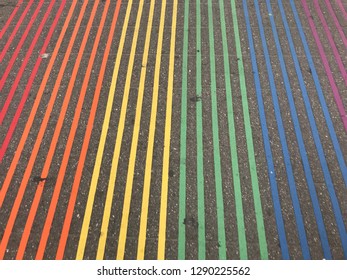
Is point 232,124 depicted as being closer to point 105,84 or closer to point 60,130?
point 105,84

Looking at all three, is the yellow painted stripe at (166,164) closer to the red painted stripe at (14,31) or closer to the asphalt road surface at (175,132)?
the asphalt road surface at (175,132)

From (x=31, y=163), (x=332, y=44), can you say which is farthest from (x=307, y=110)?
(x=31, y=163)

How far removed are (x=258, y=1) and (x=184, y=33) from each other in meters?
2.47

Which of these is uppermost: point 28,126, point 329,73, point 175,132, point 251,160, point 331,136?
point 329,73

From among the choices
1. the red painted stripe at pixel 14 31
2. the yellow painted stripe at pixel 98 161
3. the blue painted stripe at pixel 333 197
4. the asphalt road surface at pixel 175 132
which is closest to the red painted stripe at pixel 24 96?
the asphalt road surface at pixel 175 132

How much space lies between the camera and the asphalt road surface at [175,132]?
175 inches

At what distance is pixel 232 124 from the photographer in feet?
18.2

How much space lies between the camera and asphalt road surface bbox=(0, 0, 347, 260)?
14.6 ft

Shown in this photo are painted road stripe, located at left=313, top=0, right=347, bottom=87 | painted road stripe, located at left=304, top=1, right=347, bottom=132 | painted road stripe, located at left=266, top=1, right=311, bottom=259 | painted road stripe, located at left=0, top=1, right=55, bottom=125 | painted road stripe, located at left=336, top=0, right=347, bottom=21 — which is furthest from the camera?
painted road stripe, located at left=336, top=0, right=347, bottom=21

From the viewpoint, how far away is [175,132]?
545cm

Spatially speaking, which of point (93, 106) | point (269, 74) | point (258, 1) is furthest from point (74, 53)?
point (258, 1)

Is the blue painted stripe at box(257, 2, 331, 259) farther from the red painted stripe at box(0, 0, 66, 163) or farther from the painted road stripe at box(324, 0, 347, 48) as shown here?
the red painted stripe at box(0, 0, 66, 163)

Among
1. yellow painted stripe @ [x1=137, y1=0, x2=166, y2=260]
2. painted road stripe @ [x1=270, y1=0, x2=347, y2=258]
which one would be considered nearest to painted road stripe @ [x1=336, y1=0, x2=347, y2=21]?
painted road stripe @ [x1=270, y1=0, x2=347, y2=258]

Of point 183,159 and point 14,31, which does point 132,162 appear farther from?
point 14,31
